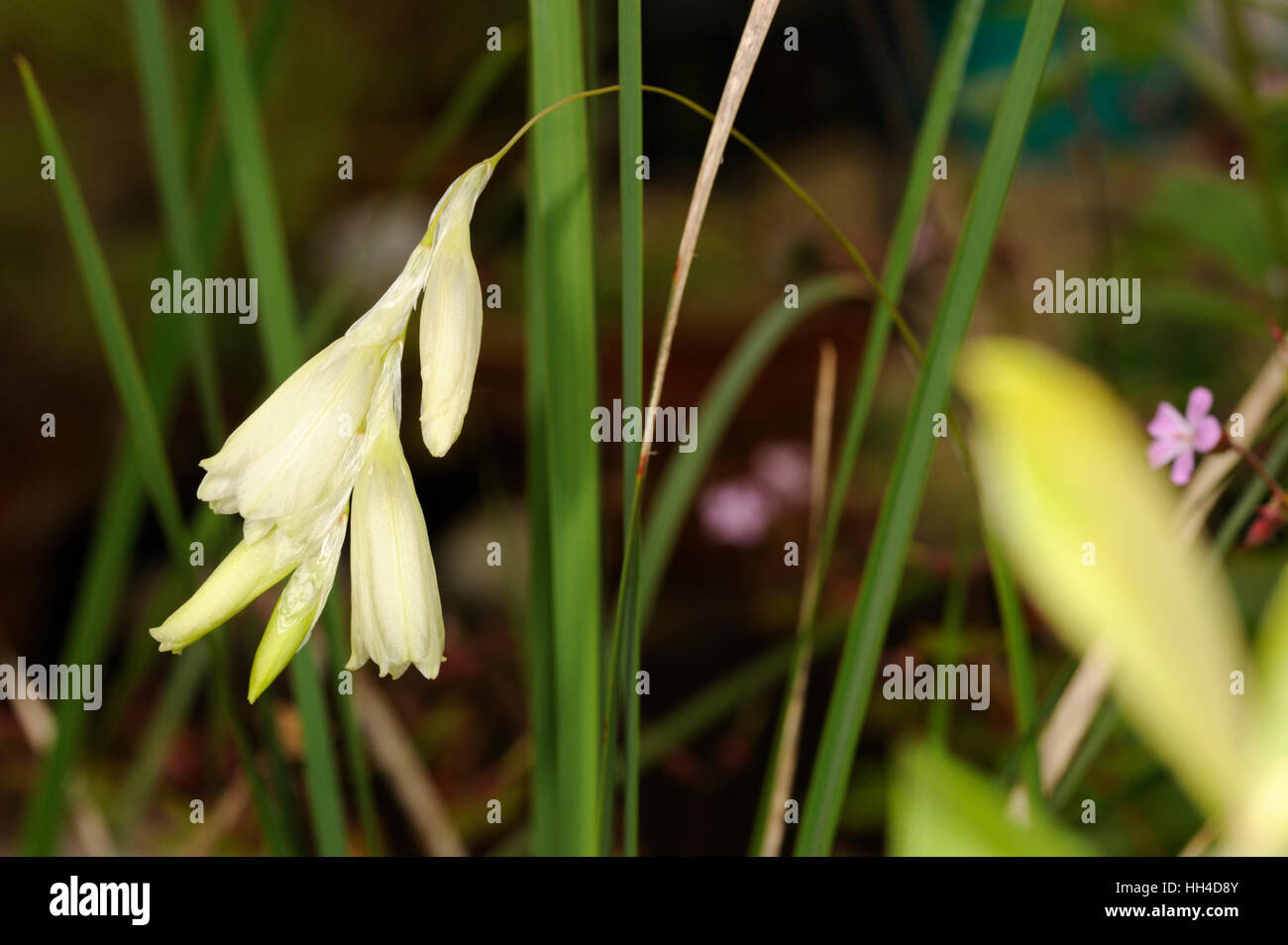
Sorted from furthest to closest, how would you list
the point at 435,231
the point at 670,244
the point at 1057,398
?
the point at 670,244
the point at 435,231
the point at 1057,398

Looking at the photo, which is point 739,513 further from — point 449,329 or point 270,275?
point 449,329

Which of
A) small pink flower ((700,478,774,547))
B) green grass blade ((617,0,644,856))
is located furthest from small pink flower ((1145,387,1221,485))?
small pink flower ((700,478,774,547))

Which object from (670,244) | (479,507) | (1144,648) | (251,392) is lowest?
(1144,648)

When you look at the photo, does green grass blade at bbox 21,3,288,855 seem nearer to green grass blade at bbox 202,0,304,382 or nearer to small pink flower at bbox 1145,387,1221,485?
green grass blade at bbox 202,0,304,382

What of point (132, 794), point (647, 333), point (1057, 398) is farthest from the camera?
point (647, 333)

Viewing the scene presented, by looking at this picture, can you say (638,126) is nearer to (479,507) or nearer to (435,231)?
(435,231)

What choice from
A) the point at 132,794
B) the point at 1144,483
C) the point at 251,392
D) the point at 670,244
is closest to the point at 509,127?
the point at 670,244
